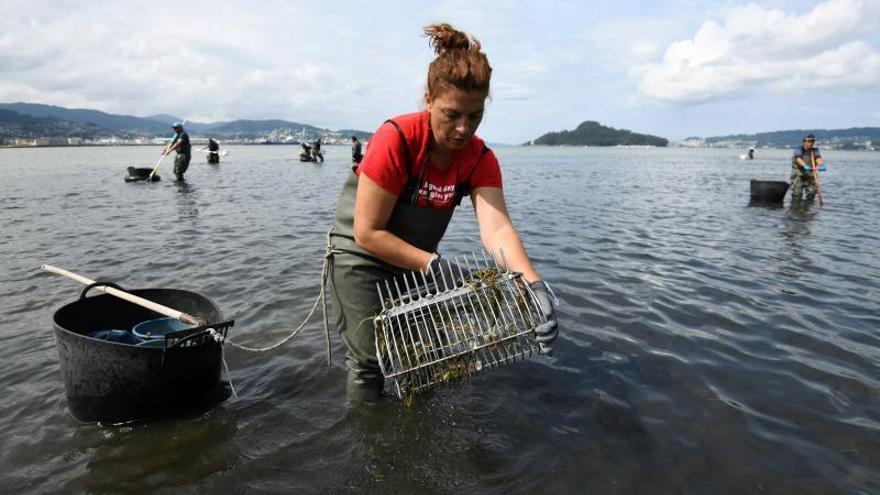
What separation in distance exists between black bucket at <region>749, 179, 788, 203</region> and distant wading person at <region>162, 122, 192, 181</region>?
24458 millimetres

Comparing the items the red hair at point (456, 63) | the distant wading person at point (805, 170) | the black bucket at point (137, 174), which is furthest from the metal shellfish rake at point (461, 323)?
the black bucket at point (137, 174)

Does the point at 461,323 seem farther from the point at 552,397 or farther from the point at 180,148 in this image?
the point at 180,148

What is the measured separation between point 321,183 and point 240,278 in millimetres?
19805

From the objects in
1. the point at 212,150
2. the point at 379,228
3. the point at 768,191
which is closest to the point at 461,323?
the point at 379,228

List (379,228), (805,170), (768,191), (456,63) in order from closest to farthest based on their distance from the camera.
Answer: (456,63), (379,228), (805,170), (768,191)

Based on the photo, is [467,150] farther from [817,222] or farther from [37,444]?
[817,222]

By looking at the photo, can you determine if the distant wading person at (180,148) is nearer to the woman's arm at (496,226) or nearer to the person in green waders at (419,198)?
the person in green waders at (419,198)

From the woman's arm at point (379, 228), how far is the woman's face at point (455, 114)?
20.3 inches

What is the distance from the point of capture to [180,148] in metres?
23.2

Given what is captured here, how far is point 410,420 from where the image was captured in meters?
4.21

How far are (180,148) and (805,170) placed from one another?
2677cm

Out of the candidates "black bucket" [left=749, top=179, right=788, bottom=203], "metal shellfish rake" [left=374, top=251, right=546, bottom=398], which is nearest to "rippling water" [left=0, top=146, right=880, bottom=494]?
"metal shellfish rake" [left=374, top=251, right=546, bottom=398]

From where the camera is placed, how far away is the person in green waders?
2.84 metres

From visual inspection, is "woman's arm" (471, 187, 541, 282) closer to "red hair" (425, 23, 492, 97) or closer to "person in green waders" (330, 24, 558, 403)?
"person in green waders" (330, 24, 558, 403)
